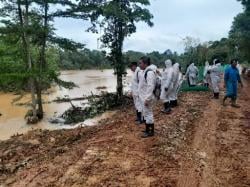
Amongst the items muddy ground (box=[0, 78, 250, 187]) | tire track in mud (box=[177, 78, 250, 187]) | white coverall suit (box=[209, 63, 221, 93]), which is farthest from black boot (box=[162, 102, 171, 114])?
white coverall suit (box=[209, 63, 221, 93])

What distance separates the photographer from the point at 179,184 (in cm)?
761

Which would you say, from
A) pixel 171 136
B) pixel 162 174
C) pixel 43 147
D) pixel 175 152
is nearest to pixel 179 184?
pixel 162 174

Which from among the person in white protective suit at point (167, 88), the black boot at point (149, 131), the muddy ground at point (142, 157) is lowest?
the muddy ground at point (142, 157)

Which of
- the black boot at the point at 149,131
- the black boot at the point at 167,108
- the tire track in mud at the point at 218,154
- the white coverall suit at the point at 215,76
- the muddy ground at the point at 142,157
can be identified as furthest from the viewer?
the white coverall suit at the point at 215,76

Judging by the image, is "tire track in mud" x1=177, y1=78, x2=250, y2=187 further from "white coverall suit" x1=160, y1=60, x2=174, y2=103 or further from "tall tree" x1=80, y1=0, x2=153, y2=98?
"tall tree" x1=80, y1=0, x2=153, y2=98

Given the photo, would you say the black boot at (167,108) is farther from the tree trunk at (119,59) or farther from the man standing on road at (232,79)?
the tree trunk at (119,59)

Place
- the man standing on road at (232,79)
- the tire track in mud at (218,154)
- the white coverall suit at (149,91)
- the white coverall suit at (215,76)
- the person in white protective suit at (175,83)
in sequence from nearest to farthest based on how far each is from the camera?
the tire track in mud at (218,154) < the white coverall suit at (149,91) < the person in white protective suit at (175,83) < the man standing on road at (232,79) < the white coverall suit at (215,76)

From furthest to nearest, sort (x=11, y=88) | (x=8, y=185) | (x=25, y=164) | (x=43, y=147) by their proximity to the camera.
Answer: (x=11, y=88) → (x=43, y=147) → (x=25, y=164) → (x=8, y=185)

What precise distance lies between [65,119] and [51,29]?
452 cm

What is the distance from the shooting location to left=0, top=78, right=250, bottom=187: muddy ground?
8047mm

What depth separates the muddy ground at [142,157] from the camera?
317 inches

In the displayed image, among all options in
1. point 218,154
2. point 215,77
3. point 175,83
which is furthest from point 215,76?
point 218,154

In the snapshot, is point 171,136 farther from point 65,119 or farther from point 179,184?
point 65,119

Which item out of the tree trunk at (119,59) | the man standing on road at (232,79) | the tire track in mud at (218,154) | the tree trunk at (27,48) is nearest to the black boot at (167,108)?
the tire track in mud at (218,154)
